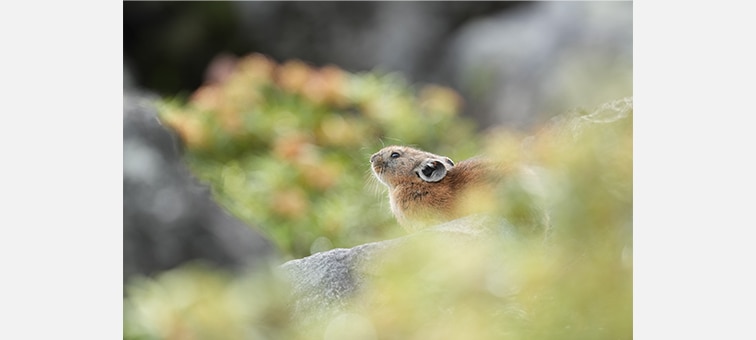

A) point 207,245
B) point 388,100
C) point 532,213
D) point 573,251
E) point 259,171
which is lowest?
point 573,251

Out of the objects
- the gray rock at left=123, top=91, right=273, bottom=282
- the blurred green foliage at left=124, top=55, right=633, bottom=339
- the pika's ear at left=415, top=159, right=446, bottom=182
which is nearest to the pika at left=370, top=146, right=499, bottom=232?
the pika's ear at left=415, top=159, right=446, bottom=182

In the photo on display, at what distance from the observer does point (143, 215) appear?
9.59 feet

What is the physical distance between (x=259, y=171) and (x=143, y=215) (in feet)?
2.69

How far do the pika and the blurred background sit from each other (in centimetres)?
14

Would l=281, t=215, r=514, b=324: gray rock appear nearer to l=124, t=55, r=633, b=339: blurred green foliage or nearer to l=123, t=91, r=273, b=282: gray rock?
l=124, t=55, r=633, b=339: blurred green foliage

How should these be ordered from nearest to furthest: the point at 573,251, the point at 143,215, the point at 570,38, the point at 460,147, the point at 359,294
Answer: the point at 573,251 < the point at 359,294 < the point at 143,215 < the point at 460,147 < the point at 570,38

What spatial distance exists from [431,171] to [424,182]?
1.6 inches

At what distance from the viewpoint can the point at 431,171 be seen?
286cm

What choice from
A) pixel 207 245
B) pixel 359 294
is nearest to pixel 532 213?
pixel 359 294

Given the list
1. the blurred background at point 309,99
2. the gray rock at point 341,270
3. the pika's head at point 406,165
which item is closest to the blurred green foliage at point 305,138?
the blurred background at point 309,99

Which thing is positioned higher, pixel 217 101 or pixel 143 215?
pixel 217 101

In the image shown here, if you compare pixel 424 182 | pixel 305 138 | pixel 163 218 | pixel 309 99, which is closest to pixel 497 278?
pixel 424 182

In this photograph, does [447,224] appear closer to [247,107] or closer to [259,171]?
[259,171]

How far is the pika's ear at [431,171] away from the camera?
2832 millimetres
